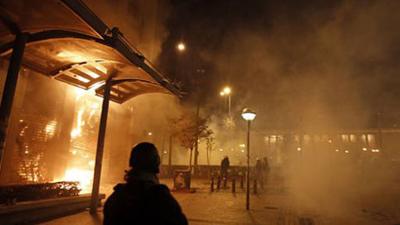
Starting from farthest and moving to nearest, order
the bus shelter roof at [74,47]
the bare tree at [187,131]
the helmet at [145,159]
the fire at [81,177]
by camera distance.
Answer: the bare tree at [187,131] < the fire at [81,177] < the bus shelter roof at [74,47] < the helmet at [145,159]

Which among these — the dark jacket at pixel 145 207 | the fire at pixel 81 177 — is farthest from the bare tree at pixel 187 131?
the dark jacket at pixel 145 207

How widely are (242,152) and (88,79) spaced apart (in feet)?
157

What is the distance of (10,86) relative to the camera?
164 inches

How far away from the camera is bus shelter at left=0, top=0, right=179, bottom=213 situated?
3.88 m

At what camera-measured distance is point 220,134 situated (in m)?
47.1

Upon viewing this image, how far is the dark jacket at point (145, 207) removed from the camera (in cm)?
157

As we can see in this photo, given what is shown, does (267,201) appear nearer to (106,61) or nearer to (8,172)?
(106,61)

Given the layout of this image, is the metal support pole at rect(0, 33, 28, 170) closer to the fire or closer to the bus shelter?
the bus shelter

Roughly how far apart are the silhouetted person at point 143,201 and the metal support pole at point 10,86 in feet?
11.0

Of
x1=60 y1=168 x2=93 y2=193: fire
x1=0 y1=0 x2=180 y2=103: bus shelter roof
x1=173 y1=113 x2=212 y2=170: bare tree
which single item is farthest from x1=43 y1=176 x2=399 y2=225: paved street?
x1=173 y1=113 x2=212 y2=170: bare tree

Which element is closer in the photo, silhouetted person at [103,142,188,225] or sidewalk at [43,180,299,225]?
silhouetted person at [103,142,188,225]

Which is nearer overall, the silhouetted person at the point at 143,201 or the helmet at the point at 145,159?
the silhouetted person at the point at 143,201

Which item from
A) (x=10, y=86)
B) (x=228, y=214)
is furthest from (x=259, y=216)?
(x=10, y=86)

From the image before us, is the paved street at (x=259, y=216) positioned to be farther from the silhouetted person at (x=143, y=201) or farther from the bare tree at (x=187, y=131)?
the bare tree at (x=187, y=131)
